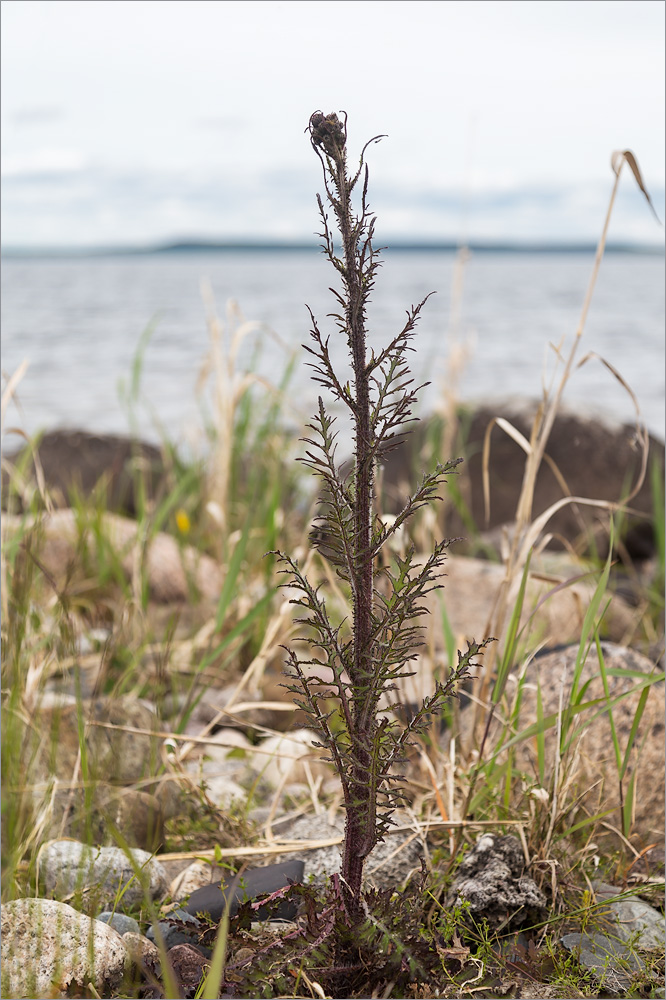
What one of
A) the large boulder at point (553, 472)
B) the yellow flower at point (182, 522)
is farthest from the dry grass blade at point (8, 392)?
the large boulder at point (553, 472)

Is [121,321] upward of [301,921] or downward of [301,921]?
upward

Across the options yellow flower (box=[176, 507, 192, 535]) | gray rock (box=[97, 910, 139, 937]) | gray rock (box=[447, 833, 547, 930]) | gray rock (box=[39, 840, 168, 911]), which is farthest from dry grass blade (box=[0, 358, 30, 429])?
yellow flower (box=[176, 507, 192, 535])

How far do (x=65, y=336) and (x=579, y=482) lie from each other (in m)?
7.13

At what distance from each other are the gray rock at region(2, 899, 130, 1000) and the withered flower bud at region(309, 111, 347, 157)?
3.25 ft

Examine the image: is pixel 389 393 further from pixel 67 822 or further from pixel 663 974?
pixel 67 822

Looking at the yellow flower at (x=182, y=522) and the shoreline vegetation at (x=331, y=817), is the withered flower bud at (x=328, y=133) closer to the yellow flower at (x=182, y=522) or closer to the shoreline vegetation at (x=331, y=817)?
the shoreline vegetation at (x=331, y=817)

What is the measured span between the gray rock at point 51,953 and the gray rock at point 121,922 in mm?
69

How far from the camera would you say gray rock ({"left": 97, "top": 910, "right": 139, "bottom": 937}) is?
1.28 metres

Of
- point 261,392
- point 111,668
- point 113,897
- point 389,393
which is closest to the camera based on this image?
point 389,393

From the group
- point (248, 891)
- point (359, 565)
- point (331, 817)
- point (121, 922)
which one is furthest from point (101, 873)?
point (359, 565)

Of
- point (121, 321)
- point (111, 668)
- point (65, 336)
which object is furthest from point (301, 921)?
point (121, 321)

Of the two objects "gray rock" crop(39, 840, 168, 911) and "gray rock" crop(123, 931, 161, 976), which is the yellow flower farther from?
"gray rock" crop(123, 931, 161, 976)

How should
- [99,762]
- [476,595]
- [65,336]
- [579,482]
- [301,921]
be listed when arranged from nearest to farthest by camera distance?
[301,921]
[99,762]
[476,595]
[579,482]
[65,336]

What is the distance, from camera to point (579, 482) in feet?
15.4
